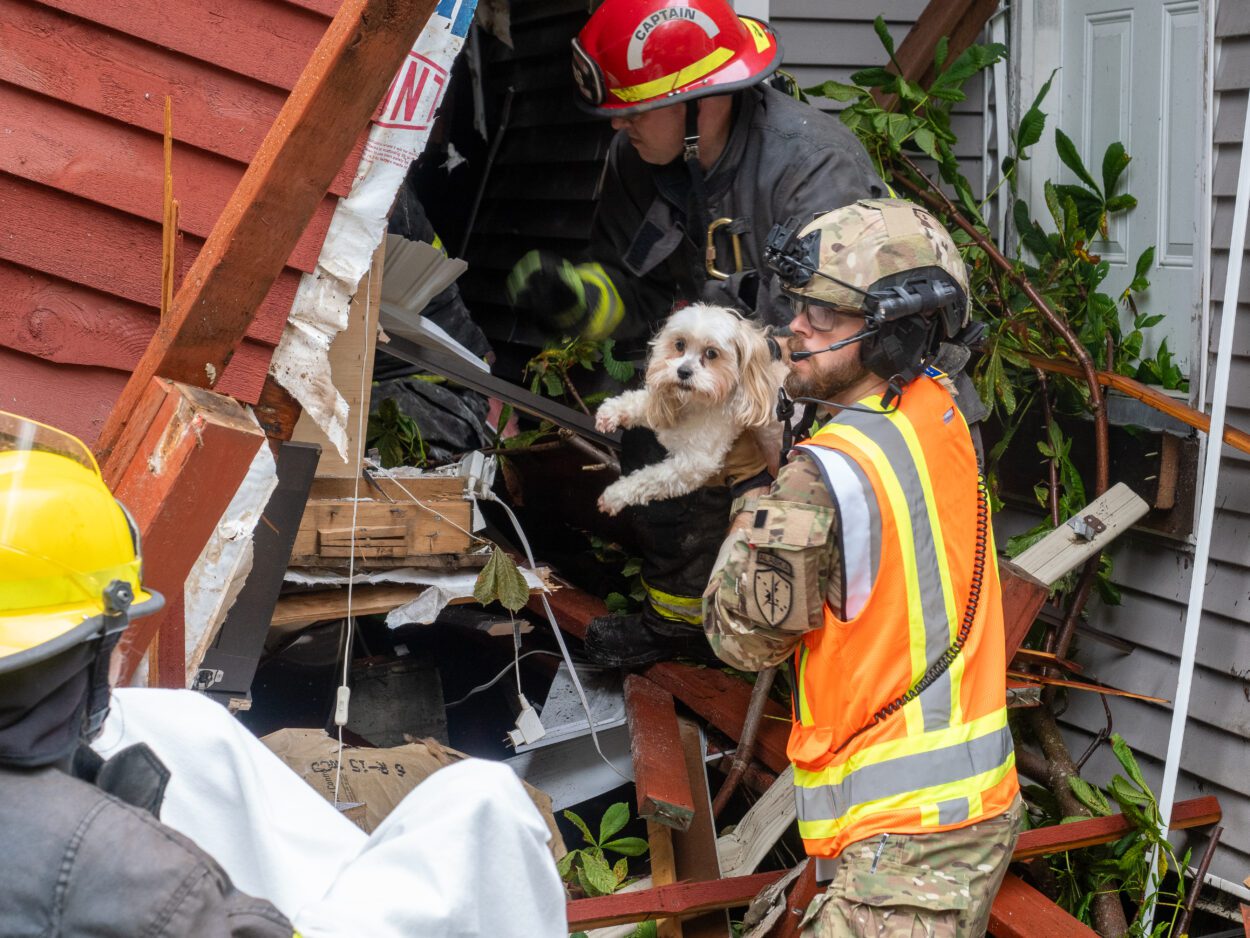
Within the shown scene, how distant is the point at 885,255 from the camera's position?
251cm

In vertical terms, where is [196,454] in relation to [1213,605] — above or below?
above

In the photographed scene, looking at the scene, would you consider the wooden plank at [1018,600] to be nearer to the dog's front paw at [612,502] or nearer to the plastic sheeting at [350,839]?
the dog's front paw at [612,502]

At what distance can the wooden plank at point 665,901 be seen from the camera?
10.7 ft

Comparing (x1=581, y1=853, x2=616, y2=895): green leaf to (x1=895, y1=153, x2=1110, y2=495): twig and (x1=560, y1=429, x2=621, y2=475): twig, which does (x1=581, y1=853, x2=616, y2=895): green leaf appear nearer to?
(x1=560, y1=429, x2=621, y2=475): twig

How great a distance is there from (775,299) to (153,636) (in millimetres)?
2333

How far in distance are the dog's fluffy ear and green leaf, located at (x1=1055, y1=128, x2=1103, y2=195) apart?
1841mm

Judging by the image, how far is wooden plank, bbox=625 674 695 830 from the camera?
3.63 m

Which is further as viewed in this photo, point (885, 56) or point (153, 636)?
point (885, 56)

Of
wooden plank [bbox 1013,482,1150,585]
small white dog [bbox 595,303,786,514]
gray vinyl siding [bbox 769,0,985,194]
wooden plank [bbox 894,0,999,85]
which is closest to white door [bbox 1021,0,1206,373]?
wooden plank [bbox 894,0,999,85]

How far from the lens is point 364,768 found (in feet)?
11.8

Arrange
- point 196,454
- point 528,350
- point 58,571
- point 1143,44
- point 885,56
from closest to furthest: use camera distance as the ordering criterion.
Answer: point 58,571, point 196,454, point 1143,44, point 885,56, point 528,350

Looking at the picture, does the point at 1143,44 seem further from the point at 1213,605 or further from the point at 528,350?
the point at 528,350

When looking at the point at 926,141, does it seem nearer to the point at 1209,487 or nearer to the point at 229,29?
the point at 1209,487

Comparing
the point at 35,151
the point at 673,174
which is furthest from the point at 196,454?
the point at 673,174
